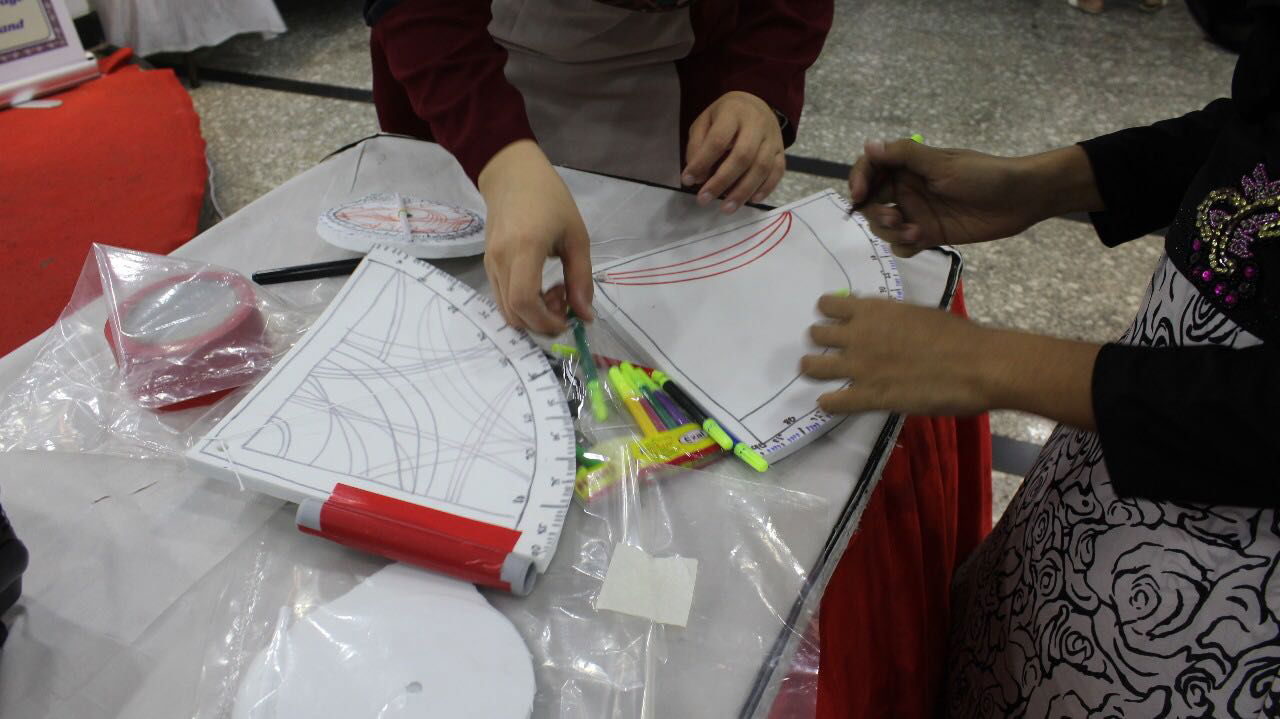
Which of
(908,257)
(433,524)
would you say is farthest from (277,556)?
(908,257)

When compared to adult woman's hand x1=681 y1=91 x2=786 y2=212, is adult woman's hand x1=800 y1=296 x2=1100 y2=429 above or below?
below

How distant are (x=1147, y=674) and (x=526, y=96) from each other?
84 centimetres

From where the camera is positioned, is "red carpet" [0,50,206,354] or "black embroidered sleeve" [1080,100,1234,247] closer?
"black embroidered sleeve" [1080,100,1234,247]

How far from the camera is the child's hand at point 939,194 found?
0.65m

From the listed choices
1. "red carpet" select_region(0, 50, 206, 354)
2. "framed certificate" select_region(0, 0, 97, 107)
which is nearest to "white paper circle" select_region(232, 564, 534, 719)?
"red carpet" select_region(0, 50, 206, 354)

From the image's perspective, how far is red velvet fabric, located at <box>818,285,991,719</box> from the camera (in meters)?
0.60

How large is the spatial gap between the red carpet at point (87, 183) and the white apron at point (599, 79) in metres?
0.96

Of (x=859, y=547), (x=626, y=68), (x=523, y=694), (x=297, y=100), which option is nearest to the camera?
(x=523, y=694)

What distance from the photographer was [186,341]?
22.7 inches

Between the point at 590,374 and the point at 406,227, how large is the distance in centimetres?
27

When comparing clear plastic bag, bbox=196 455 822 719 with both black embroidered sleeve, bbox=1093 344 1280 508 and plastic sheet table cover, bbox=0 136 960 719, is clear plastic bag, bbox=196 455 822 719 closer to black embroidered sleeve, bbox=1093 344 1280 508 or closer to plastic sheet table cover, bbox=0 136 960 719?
plastic sheet table cover, bbox=0 136 960 719

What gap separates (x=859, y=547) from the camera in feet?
2.02

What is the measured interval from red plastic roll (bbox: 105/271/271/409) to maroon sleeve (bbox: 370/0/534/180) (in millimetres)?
244

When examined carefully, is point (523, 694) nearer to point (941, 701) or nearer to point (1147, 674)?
point (1147, 674)
